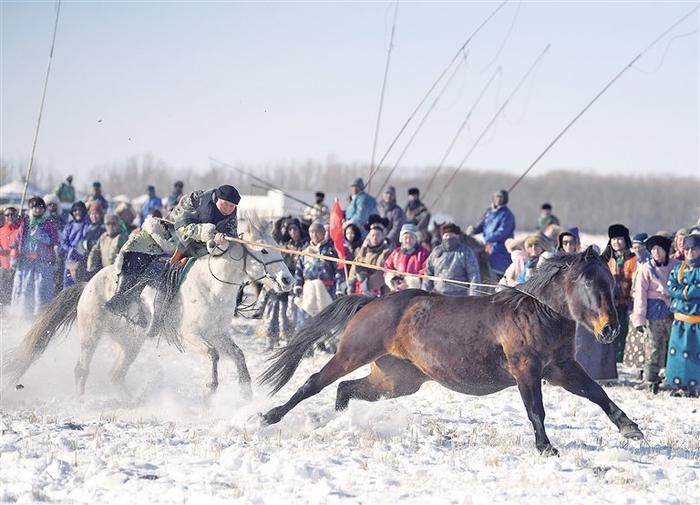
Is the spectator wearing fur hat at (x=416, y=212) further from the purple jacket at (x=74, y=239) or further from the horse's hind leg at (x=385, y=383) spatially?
the horse's hind leg at (x=385, y=383)

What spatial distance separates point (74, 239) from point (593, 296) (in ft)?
35.0

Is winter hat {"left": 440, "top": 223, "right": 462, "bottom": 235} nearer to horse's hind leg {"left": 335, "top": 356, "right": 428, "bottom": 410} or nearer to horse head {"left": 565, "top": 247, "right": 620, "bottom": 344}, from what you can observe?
horse's hind leg {"left": 335, "top": 356, "right": 428, "bottom": 410}

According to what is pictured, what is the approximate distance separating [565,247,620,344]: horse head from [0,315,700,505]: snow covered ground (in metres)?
0.80

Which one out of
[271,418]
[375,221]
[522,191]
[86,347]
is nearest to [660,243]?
[375,221]

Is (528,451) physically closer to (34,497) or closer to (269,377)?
(269,377)

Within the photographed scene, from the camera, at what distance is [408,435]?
24.1 ft

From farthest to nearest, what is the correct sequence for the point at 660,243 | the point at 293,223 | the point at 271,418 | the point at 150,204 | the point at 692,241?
the point at 150,204, the point at 293,223, the point at 660,243, the point at 692,241, the point at 271,418

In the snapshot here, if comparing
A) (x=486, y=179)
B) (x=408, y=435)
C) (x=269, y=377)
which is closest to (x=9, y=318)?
(x=269, y=377)

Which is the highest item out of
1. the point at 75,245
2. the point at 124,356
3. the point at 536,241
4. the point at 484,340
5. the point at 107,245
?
the point at 536,241

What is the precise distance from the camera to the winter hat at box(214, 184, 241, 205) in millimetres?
9008

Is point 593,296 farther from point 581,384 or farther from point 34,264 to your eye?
point 34,264

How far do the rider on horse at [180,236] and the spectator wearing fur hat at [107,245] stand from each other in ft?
17.2

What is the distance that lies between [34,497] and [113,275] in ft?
14.2

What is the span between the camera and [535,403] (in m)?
6.87
